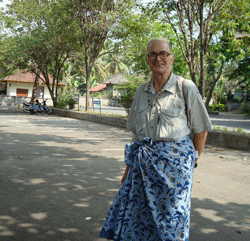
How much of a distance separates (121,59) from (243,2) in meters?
52.6

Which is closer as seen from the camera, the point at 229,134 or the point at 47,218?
the point at 47,218

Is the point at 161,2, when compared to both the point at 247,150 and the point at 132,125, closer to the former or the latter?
the point at 247,150

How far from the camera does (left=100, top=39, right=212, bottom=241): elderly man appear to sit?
238 cm

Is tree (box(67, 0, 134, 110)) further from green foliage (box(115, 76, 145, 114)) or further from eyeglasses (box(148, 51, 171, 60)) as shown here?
eyeglasses (box(148, 51, 171, 60))

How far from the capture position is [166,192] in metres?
2.39

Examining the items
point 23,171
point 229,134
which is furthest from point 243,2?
point 23,171

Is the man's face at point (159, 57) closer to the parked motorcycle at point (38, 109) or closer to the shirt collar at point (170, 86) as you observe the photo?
the shirt collar at point (170, 86)

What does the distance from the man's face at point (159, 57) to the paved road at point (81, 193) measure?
1841 millimetres

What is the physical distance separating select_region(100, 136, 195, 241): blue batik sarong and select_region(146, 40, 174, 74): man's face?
1.95 feet

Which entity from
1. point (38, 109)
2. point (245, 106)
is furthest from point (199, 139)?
point (245, 106)

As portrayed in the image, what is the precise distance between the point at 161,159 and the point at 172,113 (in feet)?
1.22

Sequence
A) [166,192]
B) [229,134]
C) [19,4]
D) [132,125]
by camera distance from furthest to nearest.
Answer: [19,4] < [229,134] < [132,125] < [166,192]

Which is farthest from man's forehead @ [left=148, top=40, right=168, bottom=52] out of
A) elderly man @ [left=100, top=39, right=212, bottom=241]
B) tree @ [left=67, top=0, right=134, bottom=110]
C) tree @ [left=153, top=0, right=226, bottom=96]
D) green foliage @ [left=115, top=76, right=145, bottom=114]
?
tree @ [left=67, top=0, right=134, bottom=110]

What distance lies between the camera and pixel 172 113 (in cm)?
251
